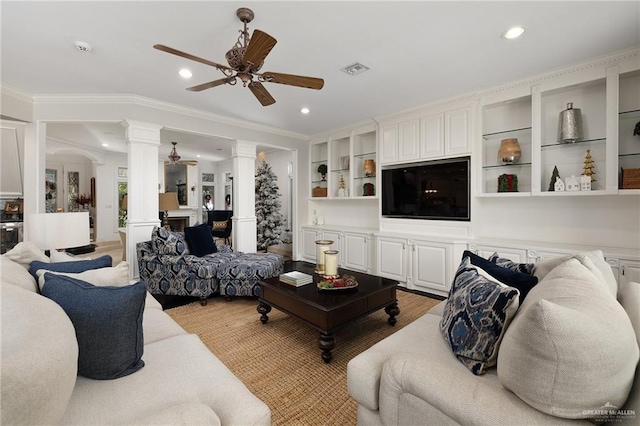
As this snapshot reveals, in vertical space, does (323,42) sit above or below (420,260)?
above

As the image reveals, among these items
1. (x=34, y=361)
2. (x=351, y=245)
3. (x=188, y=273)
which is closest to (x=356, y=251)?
(x=351, y=245)

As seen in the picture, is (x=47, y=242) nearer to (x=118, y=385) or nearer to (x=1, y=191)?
(x=118, y=385)

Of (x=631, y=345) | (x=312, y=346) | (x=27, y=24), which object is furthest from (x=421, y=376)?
(x=27, y=24)

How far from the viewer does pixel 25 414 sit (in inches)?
24.4

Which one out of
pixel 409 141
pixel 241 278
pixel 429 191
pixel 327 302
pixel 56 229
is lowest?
pixel 241 278

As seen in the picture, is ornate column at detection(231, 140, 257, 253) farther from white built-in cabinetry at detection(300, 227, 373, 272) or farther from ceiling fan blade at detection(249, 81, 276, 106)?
ceiling fan blade at detection(249, 81, 276, 106)

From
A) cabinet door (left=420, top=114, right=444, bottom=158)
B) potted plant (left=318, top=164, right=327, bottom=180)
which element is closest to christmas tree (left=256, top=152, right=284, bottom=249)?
potted plant (left=318, top=164, right=327, bottom=180)

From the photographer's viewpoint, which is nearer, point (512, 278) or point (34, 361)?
point (34, 361)

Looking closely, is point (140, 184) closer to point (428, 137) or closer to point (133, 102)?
point (133, 102)

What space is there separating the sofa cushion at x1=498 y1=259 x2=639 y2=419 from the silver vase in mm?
3031

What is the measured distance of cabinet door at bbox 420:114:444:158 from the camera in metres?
4.01

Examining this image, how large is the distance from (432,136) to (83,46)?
13.5 ft

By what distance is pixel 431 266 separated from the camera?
3885 mm

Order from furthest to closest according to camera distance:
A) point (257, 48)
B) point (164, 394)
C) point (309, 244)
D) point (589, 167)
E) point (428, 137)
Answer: point (309, 244) < point (428, 137) < point (589, 167) < point (257, 48) < point (164, 394)
